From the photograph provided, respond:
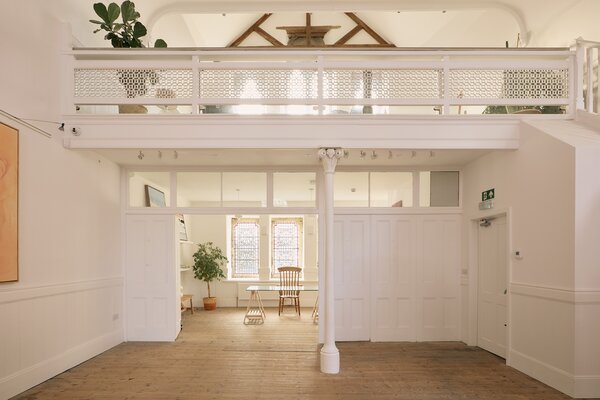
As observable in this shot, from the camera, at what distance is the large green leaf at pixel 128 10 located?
5734 millimetres

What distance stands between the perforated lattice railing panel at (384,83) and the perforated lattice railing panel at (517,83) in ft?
0.88

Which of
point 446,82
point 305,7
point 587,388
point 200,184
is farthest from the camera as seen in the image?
point 305,7

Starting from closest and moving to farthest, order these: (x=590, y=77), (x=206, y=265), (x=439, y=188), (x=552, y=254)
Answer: (x=552, y=254), (x=590, y=77), (x=439, y=188), (x=206, y=265)

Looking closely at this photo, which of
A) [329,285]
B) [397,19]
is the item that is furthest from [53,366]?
[397,19]

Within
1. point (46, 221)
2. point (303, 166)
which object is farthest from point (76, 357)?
point (303, 166)

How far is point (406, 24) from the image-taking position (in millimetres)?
10125

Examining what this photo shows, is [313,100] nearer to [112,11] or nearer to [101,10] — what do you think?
[112,11]

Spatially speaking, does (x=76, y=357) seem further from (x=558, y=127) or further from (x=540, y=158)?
(x=558, y=127)

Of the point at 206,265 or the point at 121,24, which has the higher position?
the point at 121,24

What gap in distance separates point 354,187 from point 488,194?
208 centimetres

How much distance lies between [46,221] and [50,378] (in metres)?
1.82

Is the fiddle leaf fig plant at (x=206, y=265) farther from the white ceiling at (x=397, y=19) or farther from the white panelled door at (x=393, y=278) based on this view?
the white panelled door at (x=393, y=278)

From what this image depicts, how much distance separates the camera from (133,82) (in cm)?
577

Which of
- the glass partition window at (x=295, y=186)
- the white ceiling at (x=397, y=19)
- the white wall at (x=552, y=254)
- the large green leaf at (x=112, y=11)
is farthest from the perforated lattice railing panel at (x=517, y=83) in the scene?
the large green leaf at (x=112, y=11)
